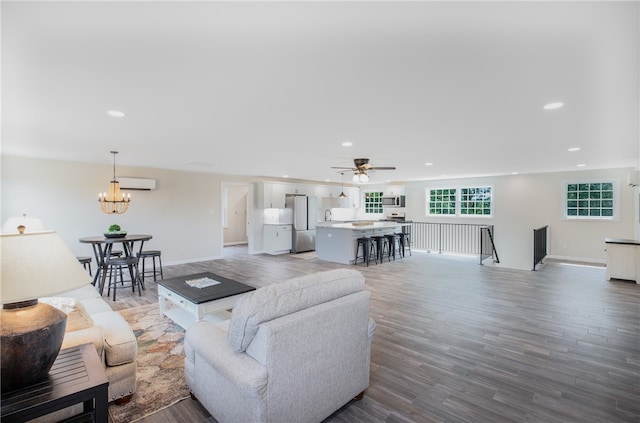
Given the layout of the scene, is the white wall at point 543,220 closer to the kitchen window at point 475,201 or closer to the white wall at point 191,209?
the white wall at point 191,209

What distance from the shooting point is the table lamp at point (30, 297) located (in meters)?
1.23

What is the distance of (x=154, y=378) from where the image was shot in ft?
8.42

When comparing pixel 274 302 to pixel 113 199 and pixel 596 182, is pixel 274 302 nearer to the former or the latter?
pixel 113 199

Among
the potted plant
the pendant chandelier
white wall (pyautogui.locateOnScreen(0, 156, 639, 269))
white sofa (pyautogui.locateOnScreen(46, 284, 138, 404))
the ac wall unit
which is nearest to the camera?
white sofa (pyautogui.locateOnScreen(46, 284, 138, 404))

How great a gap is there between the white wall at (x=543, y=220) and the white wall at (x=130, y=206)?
7.98 meters

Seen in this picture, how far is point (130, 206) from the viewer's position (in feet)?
22.4

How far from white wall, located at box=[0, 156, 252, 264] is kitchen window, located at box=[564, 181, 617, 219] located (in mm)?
9222

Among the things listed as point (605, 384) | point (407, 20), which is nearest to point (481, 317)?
point (605, 384)

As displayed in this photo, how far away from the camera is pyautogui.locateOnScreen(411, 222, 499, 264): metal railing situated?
982 centimetres

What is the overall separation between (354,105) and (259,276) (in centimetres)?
450

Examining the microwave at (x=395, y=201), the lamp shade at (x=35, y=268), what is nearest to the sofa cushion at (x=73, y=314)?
the lamp shade at (x=35, y=268)

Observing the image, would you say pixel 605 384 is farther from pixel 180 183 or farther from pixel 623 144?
pixel 180 183

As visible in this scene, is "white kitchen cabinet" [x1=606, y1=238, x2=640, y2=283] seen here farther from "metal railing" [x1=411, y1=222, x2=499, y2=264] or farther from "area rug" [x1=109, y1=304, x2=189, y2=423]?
"area rug" [x1=109, y1=304, x2=189, y2=423]

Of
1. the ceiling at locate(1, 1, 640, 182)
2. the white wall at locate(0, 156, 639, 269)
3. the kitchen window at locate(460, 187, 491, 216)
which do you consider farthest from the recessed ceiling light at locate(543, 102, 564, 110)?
the kitchen window at locate(460, 187, 491, 216)
